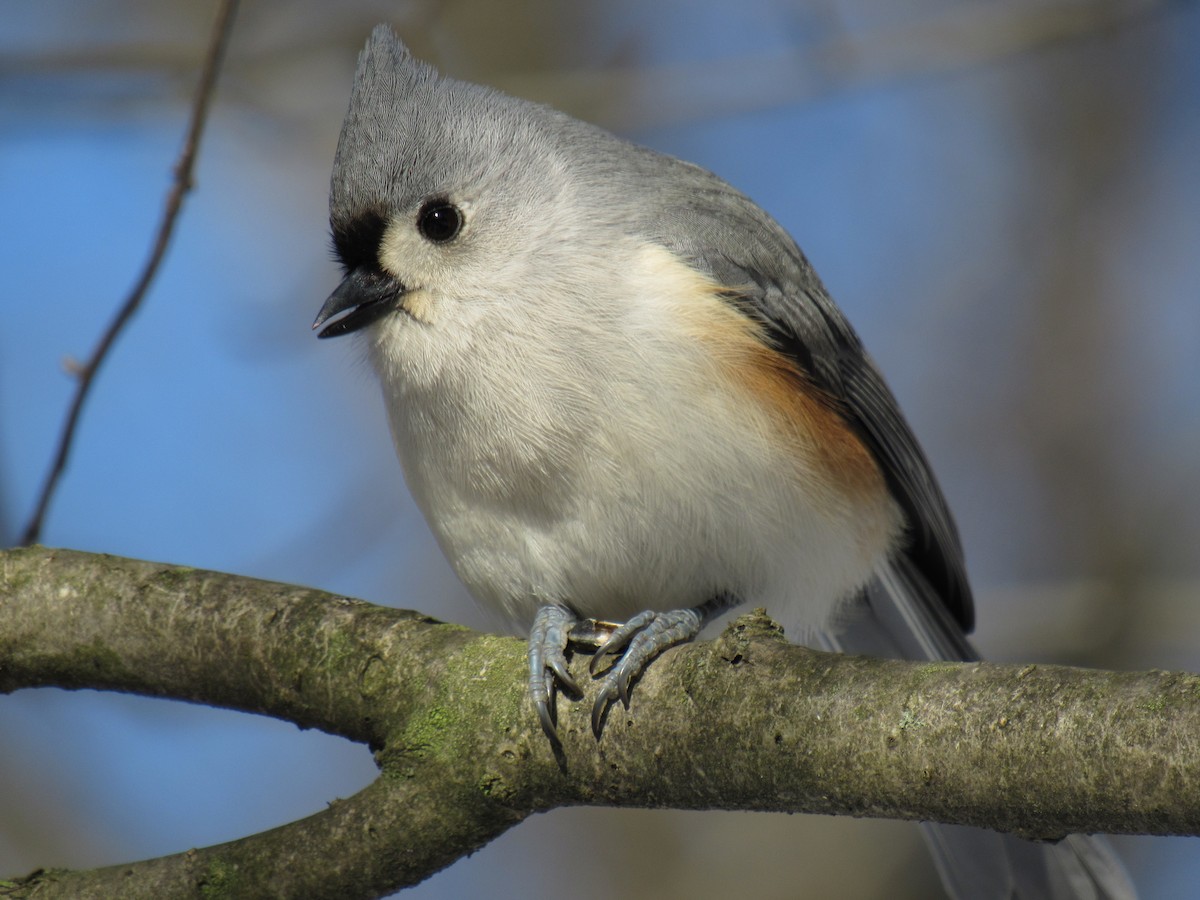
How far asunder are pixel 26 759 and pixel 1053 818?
4746 millimetres

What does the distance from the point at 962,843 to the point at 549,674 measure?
1.71 meters

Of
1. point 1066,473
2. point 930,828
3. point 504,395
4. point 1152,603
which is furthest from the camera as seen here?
point 1066,473

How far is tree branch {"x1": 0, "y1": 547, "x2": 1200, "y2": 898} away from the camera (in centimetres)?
166

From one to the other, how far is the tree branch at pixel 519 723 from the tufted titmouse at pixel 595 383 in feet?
1.16

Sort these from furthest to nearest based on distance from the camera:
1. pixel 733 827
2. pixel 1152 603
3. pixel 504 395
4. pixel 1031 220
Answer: pixel 1031 220
pixel 733 827
pixel 1152 603
pixel 504 395

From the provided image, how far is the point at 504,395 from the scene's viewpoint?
2.81 metres

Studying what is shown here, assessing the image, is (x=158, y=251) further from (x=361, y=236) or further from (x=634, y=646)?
(x=634, y=646)

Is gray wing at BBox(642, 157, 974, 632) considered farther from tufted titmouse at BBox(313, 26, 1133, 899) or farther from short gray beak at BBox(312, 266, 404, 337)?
short gray beak at BBox(312, 266, 404, 337)

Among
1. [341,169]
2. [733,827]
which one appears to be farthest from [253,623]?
[733,827]

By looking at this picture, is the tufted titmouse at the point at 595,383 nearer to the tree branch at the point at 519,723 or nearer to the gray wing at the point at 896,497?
the gray wing at the point at 896,497

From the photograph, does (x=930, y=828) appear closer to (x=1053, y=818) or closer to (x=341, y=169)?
(x=1053, y=818)

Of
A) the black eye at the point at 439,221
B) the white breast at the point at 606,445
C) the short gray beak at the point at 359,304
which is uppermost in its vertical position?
the black eye at the point at 439,221

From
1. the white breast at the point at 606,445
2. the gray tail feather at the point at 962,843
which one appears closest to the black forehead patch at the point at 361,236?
the white breast at the point at 606,445

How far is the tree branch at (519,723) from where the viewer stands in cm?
166
